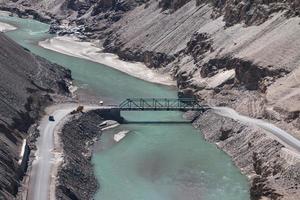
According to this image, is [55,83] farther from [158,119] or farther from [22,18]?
[22,18]

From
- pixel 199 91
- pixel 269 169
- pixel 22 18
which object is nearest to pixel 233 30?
pixel 199 91

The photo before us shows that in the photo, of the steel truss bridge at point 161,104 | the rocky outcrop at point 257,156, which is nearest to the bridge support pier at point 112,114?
the steel truss bridge at point 161,104

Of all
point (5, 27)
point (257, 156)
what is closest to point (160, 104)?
point (257, 156)

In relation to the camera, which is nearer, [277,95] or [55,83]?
[277,95]

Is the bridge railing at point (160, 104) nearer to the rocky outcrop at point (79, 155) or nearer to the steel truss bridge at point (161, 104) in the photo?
the steel truss bridge at point (161, 104)

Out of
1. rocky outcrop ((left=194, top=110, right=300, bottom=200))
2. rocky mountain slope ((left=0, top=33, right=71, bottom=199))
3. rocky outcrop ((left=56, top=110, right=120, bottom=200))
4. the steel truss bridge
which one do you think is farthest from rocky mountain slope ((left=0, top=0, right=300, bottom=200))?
rocky mountain slope ((left=0, top=33, right=71, bottom=199))

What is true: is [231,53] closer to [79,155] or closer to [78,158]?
[79,155]
